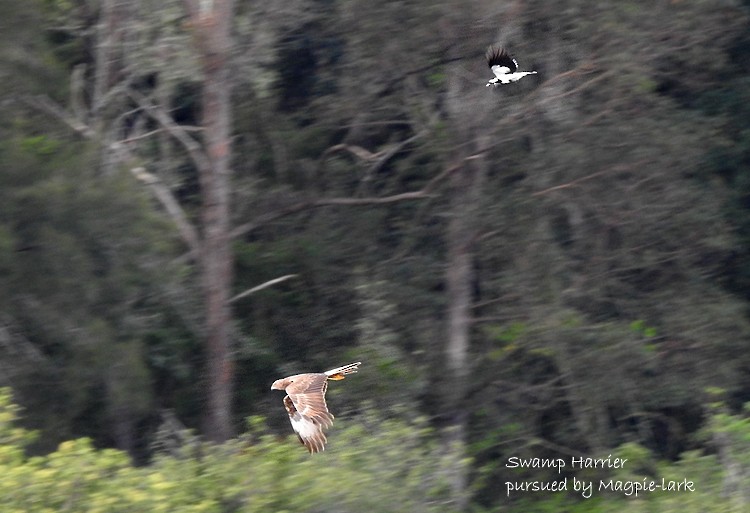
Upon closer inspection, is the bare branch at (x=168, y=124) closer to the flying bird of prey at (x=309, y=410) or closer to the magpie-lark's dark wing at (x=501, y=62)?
the magpie-lark's dark wing at (x=501, y=62)

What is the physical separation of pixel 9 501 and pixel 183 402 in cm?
491

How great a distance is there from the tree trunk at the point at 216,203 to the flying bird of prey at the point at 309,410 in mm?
3747

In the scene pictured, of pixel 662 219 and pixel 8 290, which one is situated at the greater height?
pixel 8 290

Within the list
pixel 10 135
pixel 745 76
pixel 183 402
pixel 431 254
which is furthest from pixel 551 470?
pixel 10 135

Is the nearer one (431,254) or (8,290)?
(8,290)

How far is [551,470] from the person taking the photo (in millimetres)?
11914

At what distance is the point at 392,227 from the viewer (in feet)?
41.2

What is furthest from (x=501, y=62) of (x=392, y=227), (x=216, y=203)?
(x=392, y=227)

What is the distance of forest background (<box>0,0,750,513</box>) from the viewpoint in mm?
9992

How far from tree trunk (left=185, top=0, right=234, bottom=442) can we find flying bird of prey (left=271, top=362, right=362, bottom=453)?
3747mm

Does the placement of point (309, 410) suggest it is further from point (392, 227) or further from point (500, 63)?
point (392, 227)

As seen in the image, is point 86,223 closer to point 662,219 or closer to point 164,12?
point 164,12

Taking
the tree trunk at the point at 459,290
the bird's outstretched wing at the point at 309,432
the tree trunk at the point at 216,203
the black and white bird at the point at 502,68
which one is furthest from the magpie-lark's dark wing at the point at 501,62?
the bird's outstretched wing at the point at 309,432

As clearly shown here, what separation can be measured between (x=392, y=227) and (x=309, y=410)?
6.32 m
